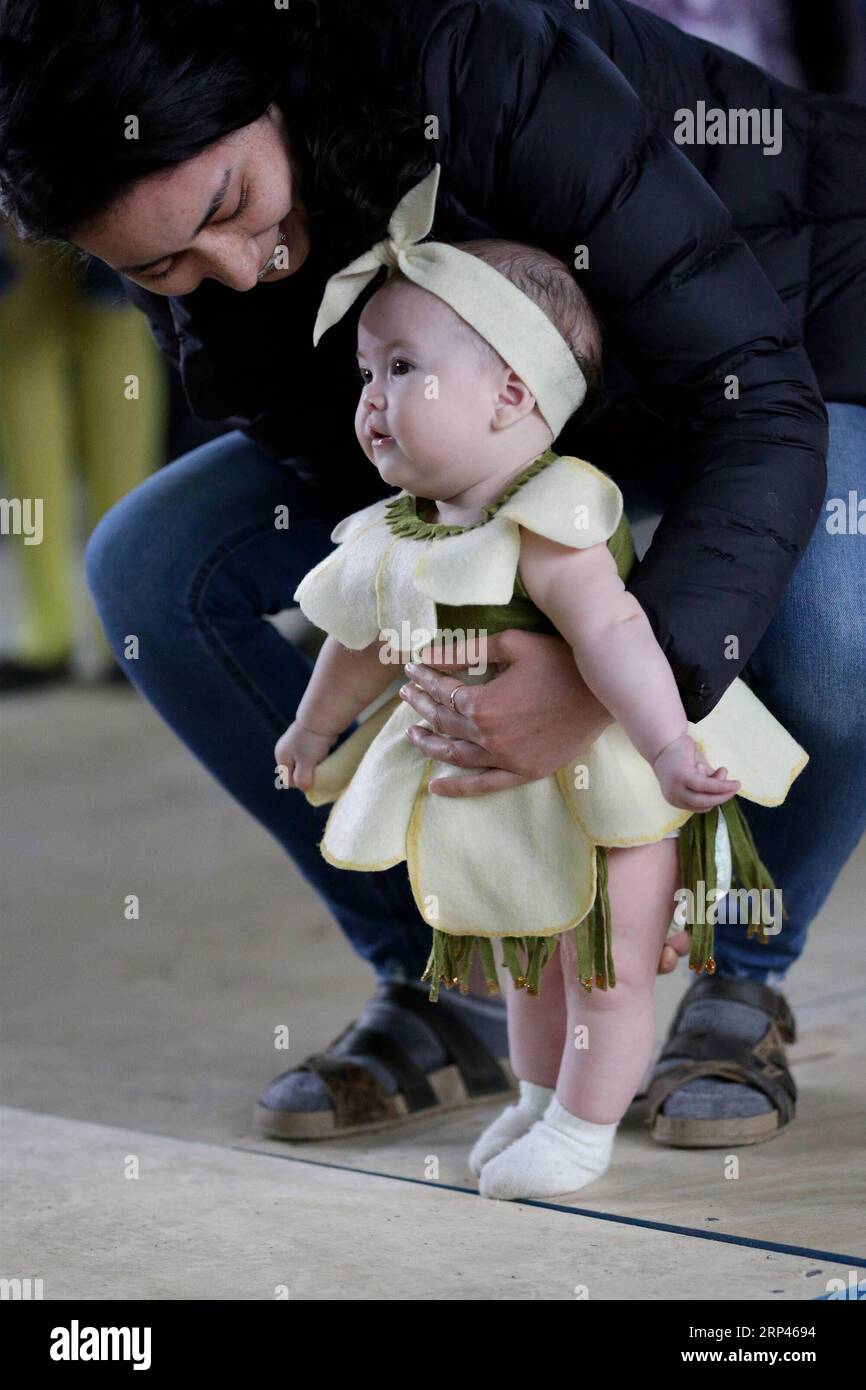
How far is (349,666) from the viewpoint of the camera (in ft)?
4.29

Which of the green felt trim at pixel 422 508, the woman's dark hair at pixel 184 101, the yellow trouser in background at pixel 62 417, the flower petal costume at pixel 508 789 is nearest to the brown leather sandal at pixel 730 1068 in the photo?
the flower petal costume at pixel 508 789

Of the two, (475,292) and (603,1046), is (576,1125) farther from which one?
(475,292)

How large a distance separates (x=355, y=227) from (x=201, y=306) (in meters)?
0.22

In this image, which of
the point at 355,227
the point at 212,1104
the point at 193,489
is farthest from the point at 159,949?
the point at 355,227

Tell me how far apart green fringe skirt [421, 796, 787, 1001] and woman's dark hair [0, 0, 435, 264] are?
0.51 metres

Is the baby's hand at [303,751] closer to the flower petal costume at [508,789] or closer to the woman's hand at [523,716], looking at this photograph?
the flower petal costume at [508,789]

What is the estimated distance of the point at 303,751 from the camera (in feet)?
4.42

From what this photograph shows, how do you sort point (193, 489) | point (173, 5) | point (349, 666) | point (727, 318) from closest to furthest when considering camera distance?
point (173, 5) < point (727, 318) < point (349, 666) < point (193, 489)

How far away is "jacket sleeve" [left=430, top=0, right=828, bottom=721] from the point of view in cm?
115

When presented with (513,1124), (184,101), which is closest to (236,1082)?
(513,1124)

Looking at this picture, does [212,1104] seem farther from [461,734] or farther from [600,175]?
[600,175]

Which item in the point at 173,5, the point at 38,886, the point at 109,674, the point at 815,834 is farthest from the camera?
the point at 109,674

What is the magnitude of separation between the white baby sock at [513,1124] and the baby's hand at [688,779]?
0.37 meters

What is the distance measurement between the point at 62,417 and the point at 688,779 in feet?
12.6
